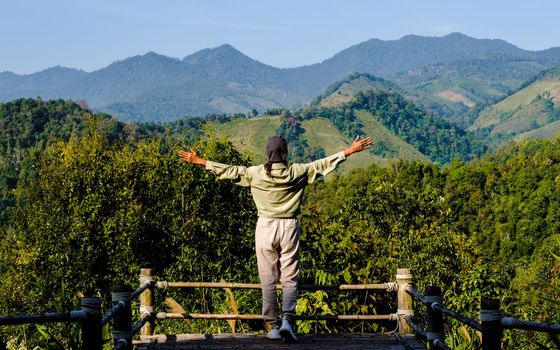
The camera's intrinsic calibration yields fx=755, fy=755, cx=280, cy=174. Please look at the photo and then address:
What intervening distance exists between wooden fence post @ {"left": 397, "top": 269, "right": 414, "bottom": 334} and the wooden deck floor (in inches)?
10.3

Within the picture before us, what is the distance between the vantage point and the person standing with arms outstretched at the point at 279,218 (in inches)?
311

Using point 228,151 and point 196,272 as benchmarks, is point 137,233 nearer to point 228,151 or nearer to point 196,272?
point 228,151

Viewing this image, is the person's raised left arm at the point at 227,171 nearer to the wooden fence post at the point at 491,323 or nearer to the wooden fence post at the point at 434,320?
the wooden fence post at the point at 434,320

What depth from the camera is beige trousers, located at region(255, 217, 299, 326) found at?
7.89 metres

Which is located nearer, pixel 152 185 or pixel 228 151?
pixel 228 151

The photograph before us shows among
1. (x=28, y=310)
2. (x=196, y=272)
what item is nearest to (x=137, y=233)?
(x=28, y=310)

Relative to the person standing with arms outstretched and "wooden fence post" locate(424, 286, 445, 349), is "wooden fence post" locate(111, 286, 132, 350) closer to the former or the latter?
the person standing with arms outstretched

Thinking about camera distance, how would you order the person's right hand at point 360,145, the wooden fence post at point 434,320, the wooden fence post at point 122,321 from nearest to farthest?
the wooden fence post at point 122,321, the wooden fence post at point 434,320, the person's right hand at point 360,145

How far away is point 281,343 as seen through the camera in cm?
800

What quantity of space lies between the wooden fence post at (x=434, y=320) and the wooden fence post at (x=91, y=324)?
3.01 m

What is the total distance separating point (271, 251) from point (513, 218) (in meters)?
70.5

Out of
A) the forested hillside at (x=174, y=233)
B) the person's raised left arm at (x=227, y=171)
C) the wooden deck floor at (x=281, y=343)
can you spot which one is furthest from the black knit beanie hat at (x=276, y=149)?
the forested hillside at (x=174, y=233)

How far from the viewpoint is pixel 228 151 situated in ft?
97.0

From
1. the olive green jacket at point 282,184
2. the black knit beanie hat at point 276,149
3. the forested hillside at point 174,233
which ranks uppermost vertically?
the black knit beanie hat at point 276,149
